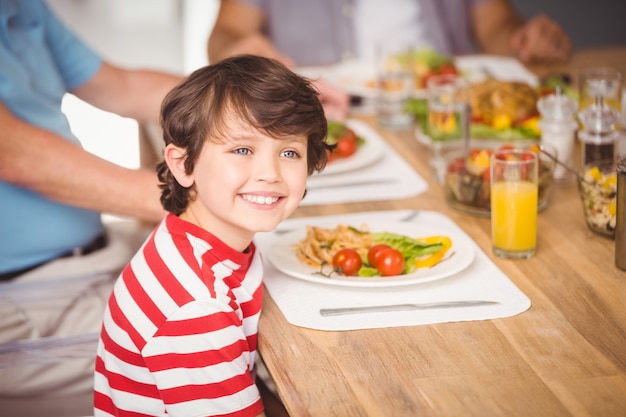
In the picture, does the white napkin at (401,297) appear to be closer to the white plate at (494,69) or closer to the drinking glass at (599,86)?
the drinking glass at (599,86)

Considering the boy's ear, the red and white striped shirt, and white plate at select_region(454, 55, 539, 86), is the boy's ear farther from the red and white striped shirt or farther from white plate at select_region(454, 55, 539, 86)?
white plate at select_region(454, 55, 539, 86)

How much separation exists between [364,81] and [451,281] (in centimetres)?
136

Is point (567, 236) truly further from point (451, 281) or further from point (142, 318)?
point (142, 318)

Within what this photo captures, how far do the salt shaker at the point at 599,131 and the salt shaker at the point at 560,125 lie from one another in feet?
0.26

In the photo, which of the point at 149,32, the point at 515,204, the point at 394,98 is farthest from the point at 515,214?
the point at 149,32

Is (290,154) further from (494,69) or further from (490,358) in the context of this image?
(494,69)

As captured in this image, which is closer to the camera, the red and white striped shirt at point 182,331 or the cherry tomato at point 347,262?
Result: the red and white striped shirt at point 182,331

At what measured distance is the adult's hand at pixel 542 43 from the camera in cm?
288

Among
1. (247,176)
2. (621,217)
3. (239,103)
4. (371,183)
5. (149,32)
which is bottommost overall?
(149,32)

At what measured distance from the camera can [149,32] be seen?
6.27 meters

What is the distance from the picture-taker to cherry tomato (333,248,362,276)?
60.0 inches

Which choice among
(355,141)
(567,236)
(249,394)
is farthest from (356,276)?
(355,141)

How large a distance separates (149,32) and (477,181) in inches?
191

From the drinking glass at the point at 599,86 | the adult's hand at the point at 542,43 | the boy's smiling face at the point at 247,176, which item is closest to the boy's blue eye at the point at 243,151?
the boy's smiling face at the point at 247,176
